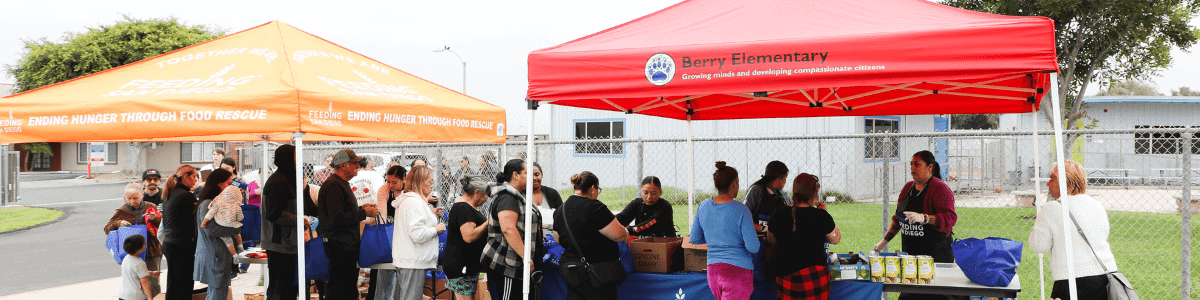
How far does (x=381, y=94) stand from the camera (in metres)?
4.94

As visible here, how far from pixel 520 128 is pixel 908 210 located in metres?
24.6

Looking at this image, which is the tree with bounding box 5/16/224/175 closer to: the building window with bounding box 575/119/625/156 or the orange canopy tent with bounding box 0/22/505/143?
the building window with bounding box 575/119/625/156

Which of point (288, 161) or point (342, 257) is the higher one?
point (288, 161)

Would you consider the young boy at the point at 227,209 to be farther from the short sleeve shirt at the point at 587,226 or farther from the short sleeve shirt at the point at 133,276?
the short sleeve shirt at the point at 587,226

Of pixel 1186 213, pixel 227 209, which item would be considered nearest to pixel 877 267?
pixel 1186 213

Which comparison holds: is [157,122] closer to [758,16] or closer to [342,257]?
[342,257]

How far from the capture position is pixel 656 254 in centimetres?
510

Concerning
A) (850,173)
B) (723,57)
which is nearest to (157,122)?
(723,57)

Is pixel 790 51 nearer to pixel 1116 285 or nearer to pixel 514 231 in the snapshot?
pixel 514 231

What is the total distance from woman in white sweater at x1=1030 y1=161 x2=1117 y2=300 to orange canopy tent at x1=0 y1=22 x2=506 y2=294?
3.85m

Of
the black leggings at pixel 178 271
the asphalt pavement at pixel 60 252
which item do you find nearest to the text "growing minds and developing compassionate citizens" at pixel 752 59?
the black leggings at pixel 178 271

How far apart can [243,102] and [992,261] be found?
15.0 ft

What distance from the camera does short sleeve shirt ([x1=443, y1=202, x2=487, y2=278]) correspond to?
506cm

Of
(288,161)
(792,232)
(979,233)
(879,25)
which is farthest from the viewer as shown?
(979,233)
